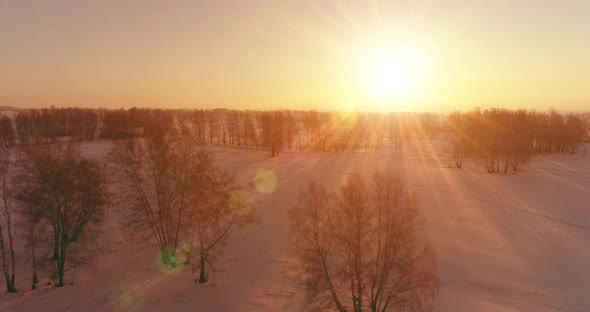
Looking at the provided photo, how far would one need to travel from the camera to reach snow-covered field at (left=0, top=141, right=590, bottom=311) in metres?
19.9

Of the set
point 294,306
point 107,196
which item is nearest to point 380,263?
point 294,306

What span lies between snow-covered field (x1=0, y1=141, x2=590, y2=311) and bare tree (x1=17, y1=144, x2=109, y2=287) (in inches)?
119

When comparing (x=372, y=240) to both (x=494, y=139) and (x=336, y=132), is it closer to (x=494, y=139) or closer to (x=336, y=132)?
(x=494, y=139)

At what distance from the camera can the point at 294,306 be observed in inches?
771

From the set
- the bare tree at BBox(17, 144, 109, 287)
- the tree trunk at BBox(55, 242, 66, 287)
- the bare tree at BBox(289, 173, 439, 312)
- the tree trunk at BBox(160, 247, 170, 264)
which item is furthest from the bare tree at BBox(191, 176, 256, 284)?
the tree trunk at BBox(55, 242, 66, 287)

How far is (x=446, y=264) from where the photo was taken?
2494cm

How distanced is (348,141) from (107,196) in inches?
3217

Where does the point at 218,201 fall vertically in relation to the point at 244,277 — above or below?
above

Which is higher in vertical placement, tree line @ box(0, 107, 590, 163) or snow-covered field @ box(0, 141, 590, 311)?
tree line @ box(0, 107, 590, 163)

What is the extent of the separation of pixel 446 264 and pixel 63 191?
88.0ft

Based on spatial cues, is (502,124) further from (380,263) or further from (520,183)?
(380,263)

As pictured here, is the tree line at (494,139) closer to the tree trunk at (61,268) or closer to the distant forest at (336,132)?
the distant forest at (336,132)

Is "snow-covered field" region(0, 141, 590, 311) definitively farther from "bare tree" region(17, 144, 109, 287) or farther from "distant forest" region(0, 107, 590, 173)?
"distant forest" region(0, 107, 590, 173)

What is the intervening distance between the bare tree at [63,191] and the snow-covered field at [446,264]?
303cm
